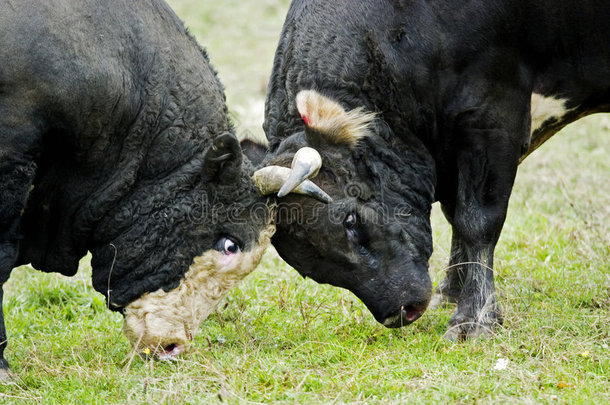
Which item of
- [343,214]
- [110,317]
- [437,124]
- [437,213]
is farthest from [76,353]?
[437,213]

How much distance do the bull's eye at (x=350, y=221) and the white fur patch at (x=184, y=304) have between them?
603mm

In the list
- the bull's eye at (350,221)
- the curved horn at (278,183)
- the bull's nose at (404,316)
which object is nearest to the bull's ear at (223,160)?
the curved horn at (278,183)

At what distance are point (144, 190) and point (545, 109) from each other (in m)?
2.91

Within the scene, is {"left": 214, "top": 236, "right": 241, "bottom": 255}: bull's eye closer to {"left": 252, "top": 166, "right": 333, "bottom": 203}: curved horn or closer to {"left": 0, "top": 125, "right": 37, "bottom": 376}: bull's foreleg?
{"left": 252, "top": 166, "right": 333, "bottom": 203}: curved horn

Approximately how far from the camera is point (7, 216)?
5.99 metres

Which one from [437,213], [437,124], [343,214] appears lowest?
[437,213]

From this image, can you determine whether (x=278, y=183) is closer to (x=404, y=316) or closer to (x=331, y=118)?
(x=331, y=118)

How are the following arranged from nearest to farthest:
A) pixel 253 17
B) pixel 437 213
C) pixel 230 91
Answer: pixel 437 213 < pixel 230 91 < pixel 253 17

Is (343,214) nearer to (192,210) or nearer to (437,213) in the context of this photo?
(192,210)

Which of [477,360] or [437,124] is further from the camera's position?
[437,124]

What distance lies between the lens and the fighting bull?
6.03 m

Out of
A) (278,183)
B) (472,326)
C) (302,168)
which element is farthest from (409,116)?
(472,326)

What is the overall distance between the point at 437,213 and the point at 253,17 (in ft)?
36.0

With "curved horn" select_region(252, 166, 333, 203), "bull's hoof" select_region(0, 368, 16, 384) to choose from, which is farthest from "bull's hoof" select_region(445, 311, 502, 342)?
"bull's hoof" select_region(0, 368, 16, 384)
